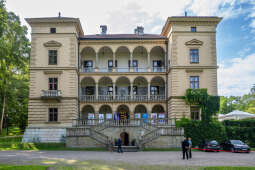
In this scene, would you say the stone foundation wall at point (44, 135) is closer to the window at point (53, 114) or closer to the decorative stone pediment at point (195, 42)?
the window at point (53, 114)

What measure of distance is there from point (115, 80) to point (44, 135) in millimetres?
12485

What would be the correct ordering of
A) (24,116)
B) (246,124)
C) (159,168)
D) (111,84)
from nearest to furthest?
(159,168)
(246,124)
(111,84)
(24,116)

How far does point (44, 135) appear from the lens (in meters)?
31.9

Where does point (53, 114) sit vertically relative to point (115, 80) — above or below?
below

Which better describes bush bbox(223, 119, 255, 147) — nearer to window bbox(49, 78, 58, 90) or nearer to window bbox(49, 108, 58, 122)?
window bbox(49, 108, 58, 122)

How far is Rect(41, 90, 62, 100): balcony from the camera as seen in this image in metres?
32.4

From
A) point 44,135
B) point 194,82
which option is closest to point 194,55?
point 194,82

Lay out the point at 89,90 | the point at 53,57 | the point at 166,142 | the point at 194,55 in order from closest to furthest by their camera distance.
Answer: the point at 166,142 < the point at 53,57 < the point at 194,55 < the point at 89,90

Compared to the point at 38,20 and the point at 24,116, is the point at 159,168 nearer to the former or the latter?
the point at 38,20

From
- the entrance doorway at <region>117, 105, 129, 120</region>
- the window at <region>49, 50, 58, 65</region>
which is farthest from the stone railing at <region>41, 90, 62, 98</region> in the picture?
the entrance doorway at <region>117, 105, 129, 120</region>

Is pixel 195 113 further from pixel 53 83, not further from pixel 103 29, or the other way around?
pixel 103 29

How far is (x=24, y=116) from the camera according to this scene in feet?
159

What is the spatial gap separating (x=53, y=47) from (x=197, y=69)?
20201 millimetres

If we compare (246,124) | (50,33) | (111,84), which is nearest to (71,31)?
(50,33)
